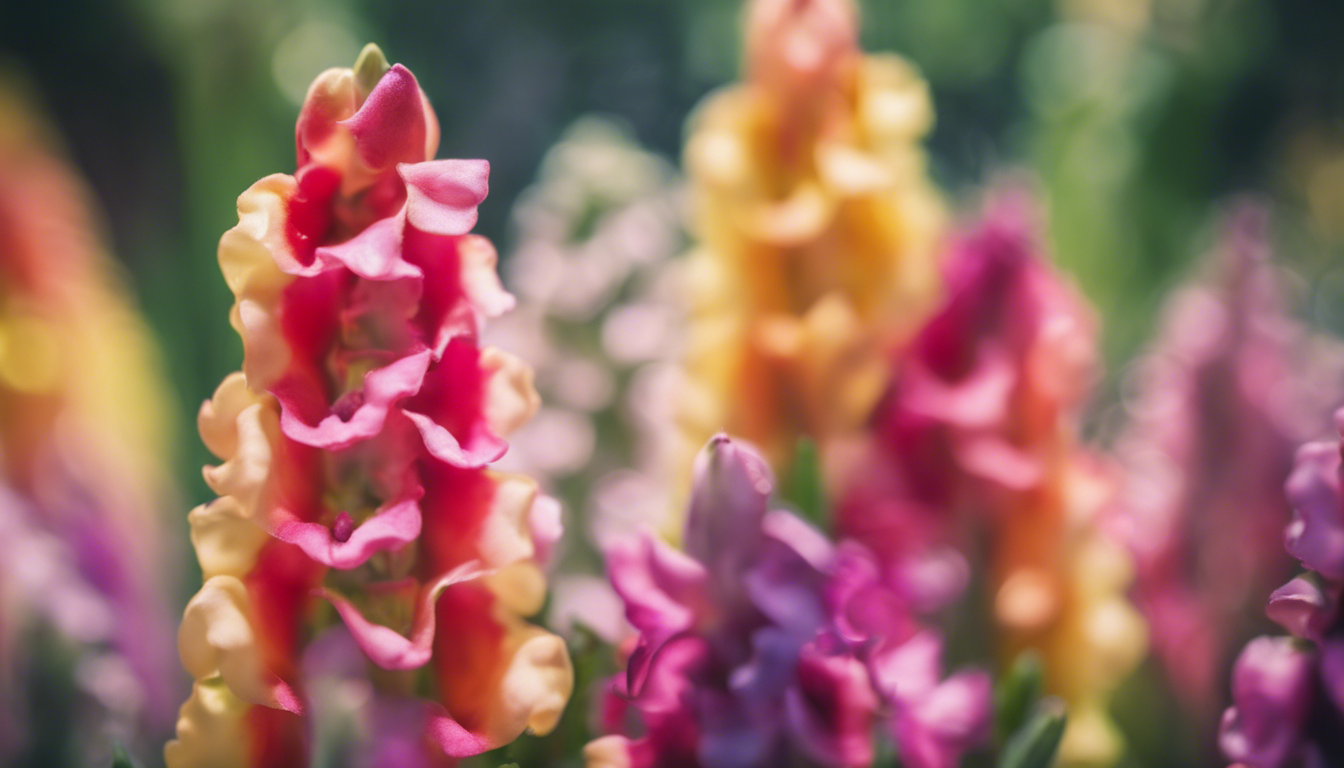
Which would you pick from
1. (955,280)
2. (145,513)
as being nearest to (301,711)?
(955,280)

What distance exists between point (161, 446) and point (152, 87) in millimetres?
896

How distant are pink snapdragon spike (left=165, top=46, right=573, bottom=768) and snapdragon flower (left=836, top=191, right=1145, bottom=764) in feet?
0.43

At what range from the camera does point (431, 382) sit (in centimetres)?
18

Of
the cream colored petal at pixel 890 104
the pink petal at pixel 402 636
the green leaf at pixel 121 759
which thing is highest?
the cream colored petal at pixel 890 104

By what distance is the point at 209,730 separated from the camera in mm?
178

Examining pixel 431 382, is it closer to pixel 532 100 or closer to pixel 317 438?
pixel 317 438

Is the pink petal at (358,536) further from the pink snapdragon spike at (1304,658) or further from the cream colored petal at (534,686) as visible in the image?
the pink snapdragon spike at (1304,658)

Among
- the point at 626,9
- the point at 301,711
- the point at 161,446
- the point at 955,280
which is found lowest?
the point at 161,446

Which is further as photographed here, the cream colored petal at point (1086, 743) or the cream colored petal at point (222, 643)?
the cream colored petal at point (1086, 743)

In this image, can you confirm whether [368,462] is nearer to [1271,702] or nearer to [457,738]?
[457,738]

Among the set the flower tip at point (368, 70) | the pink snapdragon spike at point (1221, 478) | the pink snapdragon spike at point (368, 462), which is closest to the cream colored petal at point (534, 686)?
the pink snapdragon spike at point (368, 462)

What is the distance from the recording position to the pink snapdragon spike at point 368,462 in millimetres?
164

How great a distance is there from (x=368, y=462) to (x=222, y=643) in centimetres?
4

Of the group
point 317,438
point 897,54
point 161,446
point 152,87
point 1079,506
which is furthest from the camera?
point 152,87
